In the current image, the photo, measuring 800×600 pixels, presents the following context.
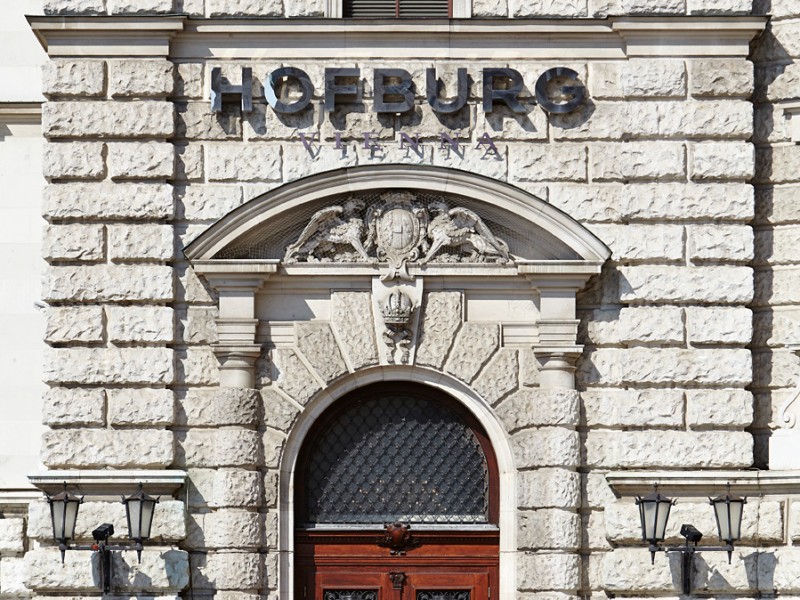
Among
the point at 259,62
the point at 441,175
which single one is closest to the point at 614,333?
the point at 441,175

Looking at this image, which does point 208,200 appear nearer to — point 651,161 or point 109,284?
point 109,284

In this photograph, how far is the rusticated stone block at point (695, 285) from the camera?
663 inches

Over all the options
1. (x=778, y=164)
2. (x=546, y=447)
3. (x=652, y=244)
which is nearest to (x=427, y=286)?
(x=546, y=447)

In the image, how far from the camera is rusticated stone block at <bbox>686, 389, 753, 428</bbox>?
54.7ft

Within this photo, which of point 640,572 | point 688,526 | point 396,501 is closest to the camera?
point 688,526

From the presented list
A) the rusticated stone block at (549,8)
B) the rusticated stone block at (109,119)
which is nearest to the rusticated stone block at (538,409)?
the rusticated stone block at (549,8)

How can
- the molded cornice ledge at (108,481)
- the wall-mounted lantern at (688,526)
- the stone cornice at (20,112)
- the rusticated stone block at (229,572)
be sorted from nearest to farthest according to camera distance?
the wall-mounted lantern at (688,526) → the molded cornice ledge at (108,481) → the rusticated stone block at (229,572) → the stone cornice at (20,112)

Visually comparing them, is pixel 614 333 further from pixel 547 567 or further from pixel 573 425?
pixel 547 567

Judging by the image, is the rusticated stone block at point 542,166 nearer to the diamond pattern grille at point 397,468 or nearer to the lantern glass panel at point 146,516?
the diamond pattern grille at point 397,468

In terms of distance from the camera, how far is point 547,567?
16656 millimetres

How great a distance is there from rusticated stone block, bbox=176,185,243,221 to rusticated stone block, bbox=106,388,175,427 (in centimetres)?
193

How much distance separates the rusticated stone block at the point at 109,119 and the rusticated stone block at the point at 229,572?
4.45m

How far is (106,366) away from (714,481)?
6.38 metres

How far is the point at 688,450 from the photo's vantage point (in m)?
16.7
